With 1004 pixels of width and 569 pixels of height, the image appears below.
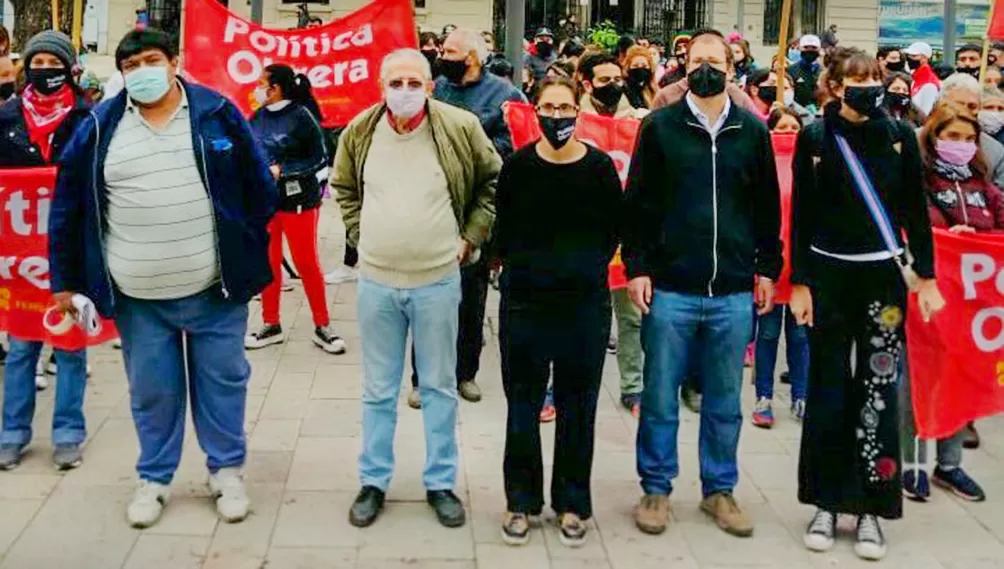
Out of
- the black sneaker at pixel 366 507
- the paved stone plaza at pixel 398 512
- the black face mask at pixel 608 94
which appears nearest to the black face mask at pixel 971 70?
the paved stone plaza at pixel 398 512

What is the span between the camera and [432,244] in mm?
4754

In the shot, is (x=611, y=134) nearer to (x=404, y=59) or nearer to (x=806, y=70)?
(x=404, y=59)

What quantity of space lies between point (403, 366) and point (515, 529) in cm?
80

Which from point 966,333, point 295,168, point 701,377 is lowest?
point 701,377

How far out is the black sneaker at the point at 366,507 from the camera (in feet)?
15.8

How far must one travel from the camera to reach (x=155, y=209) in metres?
4.58

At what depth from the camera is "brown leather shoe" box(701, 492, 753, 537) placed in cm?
481

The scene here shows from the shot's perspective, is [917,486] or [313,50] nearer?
[917,486]


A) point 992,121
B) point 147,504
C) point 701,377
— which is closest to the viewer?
point 147,504

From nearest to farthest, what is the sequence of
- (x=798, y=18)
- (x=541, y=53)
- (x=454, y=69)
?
(x=454, y=69) < (x=541, y=53) < (x=798, y=18)

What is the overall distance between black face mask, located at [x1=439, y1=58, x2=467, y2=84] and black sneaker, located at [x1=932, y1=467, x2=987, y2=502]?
3.13 meters

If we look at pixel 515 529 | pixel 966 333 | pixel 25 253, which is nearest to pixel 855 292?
pixel 966 333

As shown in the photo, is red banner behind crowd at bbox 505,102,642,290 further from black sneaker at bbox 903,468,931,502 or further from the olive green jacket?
black sneaker at bbox 903,468,931,502

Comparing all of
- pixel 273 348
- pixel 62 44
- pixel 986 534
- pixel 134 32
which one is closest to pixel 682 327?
pixel 986 534
